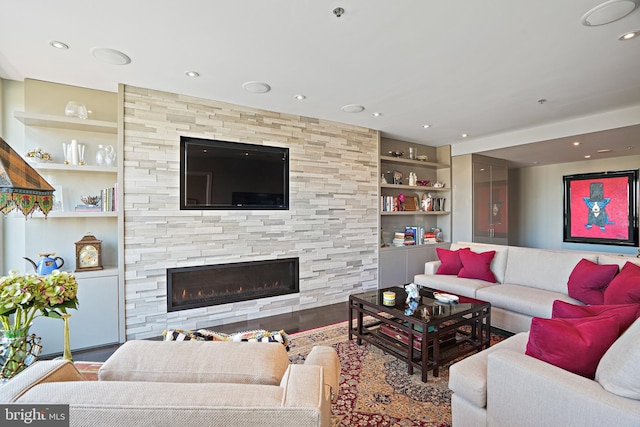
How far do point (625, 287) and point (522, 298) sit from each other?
0.74m

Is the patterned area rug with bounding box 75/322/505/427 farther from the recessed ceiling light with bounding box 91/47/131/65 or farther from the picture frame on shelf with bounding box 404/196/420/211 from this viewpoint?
the picture frame on shelf with bounding box 404/196/420/211

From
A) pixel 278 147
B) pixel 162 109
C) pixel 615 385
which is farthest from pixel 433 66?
pixel 162 109

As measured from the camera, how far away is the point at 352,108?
11.7 ft

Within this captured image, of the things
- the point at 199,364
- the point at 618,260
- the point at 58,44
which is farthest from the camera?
the point at 618,260

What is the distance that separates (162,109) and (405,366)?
11.0ft

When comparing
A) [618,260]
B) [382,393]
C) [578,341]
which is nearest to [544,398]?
[578,341]

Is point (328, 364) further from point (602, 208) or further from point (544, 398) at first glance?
point (602, 208)

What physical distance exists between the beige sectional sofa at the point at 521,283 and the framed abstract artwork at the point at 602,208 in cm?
335

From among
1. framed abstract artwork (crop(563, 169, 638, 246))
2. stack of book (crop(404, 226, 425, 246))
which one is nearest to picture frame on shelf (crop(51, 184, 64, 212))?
stack of book (crop(404, 226, 425, 246))

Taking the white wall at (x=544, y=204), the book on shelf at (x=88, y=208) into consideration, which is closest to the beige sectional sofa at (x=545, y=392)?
the book on shelf at (x=88, y=208)

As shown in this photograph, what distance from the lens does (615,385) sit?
3.75 ft

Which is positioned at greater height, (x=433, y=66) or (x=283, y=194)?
(x=433, y=66)

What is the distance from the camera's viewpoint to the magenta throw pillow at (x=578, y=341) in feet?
4.26

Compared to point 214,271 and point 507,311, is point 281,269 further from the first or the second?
point 507,311
